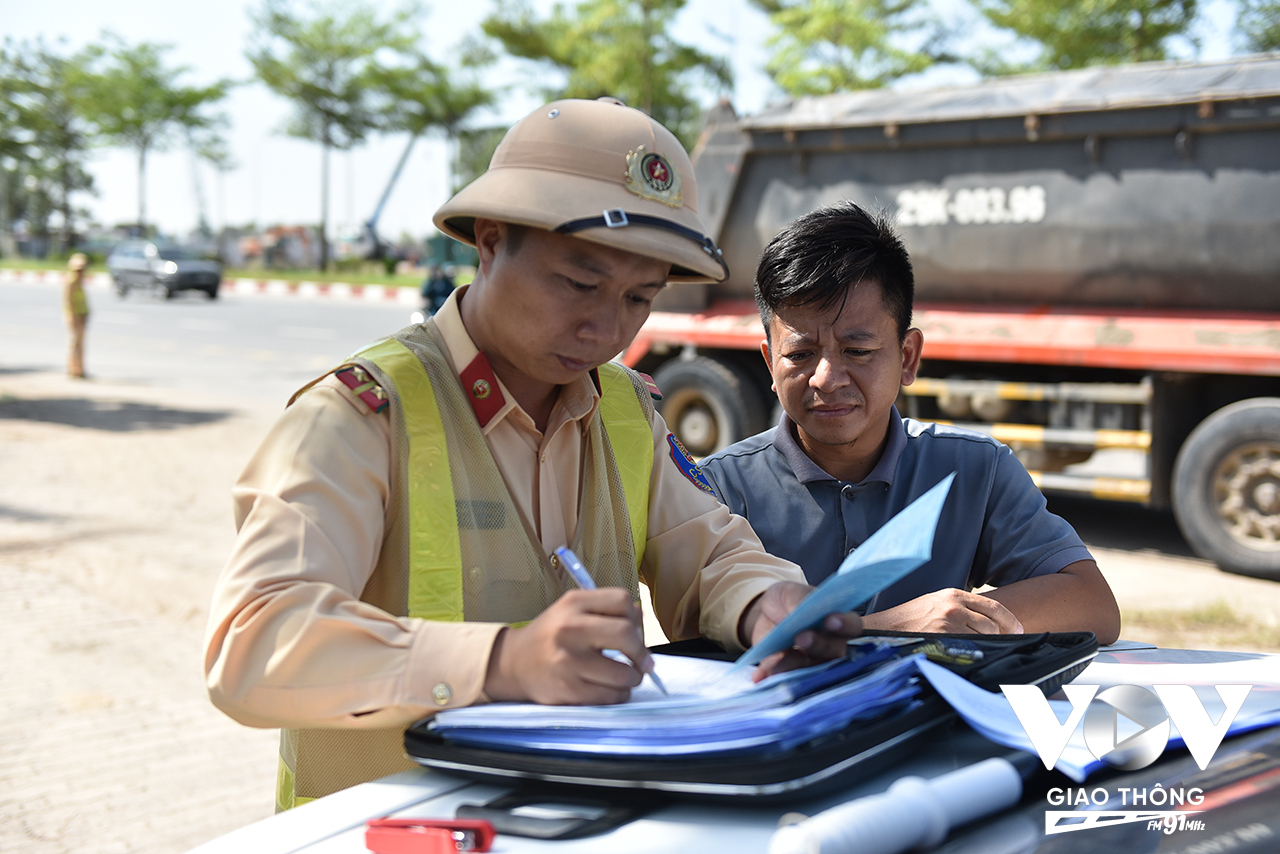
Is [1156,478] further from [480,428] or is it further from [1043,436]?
[480,428]

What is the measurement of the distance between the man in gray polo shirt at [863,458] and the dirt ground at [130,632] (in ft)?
6.66

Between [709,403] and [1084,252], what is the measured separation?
2.82 meters

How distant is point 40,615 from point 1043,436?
561 centimetres

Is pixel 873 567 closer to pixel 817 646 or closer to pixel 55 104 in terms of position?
pixel 817 646

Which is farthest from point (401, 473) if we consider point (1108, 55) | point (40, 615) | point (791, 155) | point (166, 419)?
point (1108, 55)

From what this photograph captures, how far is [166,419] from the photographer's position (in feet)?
36.0

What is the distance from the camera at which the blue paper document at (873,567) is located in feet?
3.39

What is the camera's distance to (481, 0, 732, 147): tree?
82.9ft

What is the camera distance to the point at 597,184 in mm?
1389

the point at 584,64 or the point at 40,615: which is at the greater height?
the point at 584,64

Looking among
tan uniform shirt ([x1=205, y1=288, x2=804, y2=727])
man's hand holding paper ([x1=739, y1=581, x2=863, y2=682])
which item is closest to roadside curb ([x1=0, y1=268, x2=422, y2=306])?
tan uniform shirt ([x1=205, y1=288, x2=804, y2=727])

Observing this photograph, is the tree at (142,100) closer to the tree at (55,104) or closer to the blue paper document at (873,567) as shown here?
the tree at (55,104)

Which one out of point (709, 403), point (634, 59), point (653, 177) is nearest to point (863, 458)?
point (653, 177)

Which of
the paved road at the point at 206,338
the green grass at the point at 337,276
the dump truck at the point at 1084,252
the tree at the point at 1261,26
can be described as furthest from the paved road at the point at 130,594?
the green grass at the point at 337,276
